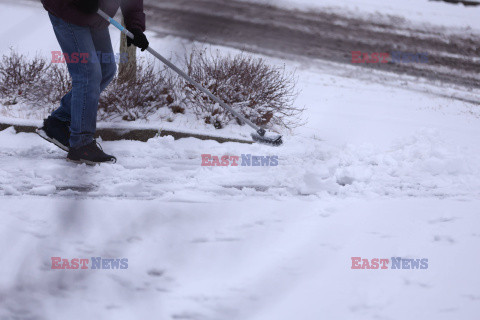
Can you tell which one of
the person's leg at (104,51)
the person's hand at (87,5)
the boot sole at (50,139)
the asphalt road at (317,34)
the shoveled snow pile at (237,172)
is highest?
the asphalt road at (317,34)

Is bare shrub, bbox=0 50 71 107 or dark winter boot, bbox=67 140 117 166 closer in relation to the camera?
dark winter boot, bbox=67 140 117 166

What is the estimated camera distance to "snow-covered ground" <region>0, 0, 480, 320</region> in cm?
214

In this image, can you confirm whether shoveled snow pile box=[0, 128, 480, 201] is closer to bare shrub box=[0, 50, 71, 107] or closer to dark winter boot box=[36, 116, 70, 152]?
dark winter boot box=[36, 116, 70, 152]

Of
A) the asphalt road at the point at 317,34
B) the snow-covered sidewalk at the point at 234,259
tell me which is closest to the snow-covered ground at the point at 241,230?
the snow-covered sidewalk at the point at 234,259

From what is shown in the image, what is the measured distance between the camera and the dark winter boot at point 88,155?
11.3ft

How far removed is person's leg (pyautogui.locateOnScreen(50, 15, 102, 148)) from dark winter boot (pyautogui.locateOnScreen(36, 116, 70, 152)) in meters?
0.12

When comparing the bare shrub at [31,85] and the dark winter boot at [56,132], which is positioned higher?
the bare shrub at [31,85]

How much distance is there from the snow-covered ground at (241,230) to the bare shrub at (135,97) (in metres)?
0.57

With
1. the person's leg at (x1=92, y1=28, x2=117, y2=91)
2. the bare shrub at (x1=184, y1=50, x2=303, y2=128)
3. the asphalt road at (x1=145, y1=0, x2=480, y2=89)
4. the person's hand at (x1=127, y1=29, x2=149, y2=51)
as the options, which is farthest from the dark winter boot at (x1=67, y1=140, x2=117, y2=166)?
the asphalt road at (x1=145, y1=0, x2=480, y2=89)

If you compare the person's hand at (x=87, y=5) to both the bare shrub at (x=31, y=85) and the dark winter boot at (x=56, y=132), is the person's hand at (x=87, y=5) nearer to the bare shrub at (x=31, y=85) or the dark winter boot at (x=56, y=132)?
the dark winter boot at (x=56, y=132)

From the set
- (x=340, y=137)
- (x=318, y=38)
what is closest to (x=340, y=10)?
(x=318, y=38)

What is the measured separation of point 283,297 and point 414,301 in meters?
0.70

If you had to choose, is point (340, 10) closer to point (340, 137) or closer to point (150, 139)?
point (340, 137)

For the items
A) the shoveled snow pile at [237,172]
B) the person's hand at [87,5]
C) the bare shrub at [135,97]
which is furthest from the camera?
the bare shrub at [135,97]
